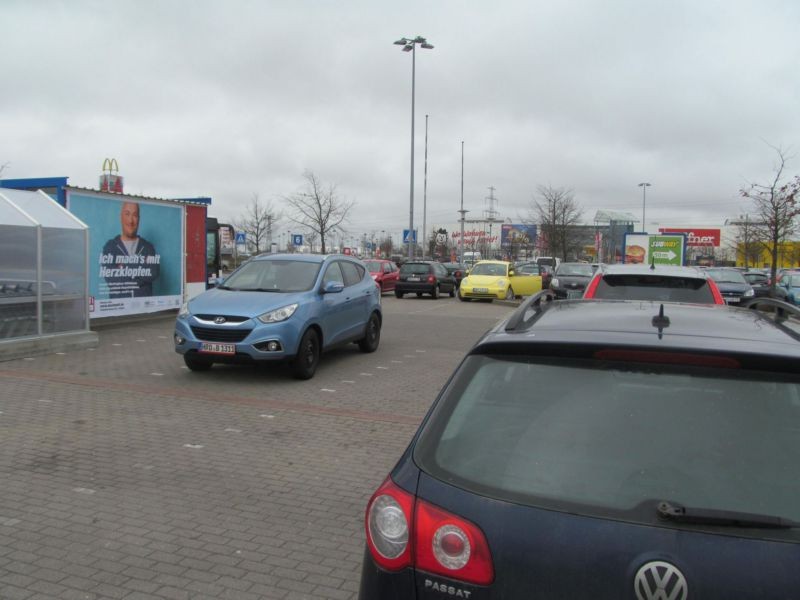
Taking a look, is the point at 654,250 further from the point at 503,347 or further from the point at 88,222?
the point at 503,347

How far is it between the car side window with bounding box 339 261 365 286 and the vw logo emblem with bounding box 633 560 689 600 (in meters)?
9.20

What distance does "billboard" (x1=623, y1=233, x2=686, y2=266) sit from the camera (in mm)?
35812

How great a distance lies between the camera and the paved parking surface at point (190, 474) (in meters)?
3.66

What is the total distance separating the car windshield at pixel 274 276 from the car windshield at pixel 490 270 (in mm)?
16682

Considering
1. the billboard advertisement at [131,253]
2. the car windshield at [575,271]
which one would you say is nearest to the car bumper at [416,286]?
the car windshield at [575,271]

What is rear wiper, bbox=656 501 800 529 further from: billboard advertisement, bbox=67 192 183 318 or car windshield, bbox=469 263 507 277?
car windshield, bbox=469 263 507 277

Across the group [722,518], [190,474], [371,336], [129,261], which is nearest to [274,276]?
[371,336]

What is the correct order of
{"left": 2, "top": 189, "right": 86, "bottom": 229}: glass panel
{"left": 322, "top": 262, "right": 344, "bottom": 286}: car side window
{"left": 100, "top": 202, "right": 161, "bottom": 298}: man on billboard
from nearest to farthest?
{"left": 322, "top": 262, "right": 344, "bottom": 286}: car side window → {"left": 2, "top": 189, "right": 86, "bottom": 229}: glass panel → {"left": 100, "top": 202, "right": 161, "bottom": 298}: man on billboard

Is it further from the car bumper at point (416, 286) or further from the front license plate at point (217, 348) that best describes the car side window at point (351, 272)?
the car bumper at point (416, 286)

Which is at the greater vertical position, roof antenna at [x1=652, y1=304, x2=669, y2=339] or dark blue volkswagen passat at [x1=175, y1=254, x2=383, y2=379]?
roof antenna at [x1=652, y1=304, x2=669, y2=339]

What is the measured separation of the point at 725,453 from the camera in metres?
1.94

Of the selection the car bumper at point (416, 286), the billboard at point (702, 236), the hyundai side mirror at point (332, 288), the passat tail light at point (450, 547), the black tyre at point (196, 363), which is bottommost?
the black tyre at point (196, 363)

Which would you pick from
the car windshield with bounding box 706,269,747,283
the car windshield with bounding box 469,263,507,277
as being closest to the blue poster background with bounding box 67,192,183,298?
the car windshield with bounding box 469,263,507,277

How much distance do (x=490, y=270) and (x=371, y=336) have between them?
15.3 meters
